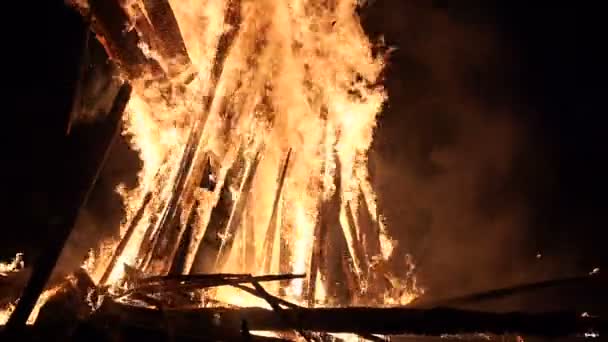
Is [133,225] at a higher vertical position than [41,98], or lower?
lower

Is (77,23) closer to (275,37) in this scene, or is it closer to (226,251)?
(275,37)

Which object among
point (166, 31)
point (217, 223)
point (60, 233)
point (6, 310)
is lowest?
point (6, 310)

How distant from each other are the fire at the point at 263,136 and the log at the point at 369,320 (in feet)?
3.81

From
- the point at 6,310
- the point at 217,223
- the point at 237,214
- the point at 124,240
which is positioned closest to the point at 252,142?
the point at 237,214

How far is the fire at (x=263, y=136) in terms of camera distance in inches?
176

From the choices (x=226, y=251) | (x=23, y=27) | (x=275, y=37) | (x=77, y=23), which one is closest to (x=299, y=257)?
(x=226, y=251)

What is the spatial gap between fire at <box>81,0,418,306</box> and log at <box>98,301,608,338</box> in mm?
1161

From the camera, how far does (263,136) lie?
15.9 ft

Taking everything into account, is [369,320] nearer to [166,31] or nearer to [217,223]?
[217,223]

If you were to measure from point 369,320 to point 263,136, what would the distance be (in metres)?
2.43

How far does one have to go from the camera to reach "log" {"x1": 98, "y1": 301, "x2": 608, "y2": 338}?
2.31 m

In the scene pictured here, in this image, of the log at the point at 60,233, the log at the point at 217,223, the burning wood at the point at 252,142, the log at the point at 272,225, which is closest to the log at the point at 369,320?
the log at the point at 60,233

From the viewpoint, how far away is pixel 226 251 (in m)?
4.47

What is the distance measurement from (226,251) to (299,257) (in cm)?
56
